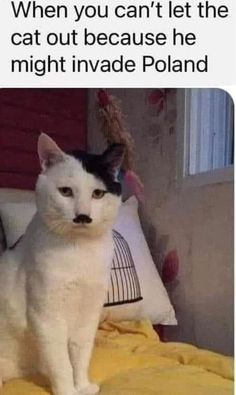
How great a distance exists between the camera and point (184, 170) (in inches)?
20.0

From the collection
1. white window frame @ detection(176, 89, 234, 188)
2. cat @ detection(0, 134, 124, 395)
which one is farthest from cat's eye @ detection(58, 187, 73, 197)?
white window frame @ detection(176, 89, 234, 188)

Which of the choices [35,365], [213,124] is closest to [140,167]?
[213,124]

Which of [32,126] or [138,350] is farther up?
[32,126]

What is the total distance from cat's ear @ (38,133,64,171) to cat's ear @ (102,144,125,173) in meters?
0.03

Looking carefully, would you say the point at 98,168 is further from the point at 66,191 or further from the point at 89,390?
the point at 89,390

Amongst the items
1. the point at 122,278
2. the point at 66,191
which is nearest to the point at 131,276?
the point at 122,278

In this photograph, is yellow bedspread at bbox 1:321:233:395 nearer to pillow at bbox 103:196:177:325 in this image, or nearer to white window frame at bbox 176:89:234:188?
pillow at bbox 103:196:177:325

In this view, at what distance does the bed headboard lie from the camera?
1.42ft

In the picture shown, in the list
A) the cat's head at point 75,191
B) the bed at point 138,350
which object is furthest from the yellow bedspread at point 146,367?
the cat's head at point 75,191

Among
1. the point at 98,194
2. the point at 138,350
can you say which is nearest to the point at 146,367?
the point at 138,350

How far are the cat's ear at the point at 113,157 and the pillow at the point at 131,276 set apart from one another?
38mm

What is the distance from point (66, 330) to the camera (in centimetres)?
44

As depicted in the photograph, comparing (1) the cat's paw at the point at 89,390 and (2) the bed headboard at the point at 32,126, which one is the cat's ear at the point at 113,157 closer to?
(2) the bed headboard at the point at 32,126

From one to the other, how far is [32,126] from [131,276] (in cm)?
15
